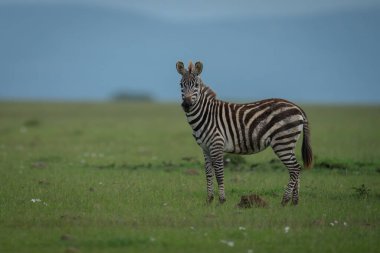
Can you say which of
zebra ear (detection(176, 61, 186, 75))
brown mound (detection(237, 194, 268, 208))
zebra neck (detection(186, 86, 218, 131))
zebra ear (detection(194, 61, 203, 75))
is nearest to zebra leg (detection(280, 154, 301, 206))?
brown mound (detection(237, 194, 268, 208))

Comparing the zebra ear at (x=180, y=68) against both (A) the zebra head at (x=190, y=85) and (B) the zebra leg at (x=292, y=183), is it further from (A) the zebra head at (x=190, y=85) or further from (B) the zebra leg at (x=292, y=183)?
(B) the zebra leg at (x=292, y=183)

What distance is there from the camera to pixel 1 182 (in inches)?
685

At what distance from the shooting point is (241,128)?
14.6m

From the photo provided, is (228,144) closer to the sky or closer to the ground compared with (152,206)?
closer to the sky

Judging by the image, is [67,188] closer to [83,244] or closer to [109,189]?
[109,189]

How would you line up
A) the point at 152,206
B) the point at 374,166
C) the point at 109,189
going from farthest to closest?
the point at 374,166 < the point at 109,189 < the point at 152,206

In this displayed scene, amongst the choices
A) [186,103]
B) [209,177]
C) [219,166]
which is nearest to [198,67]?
[186,103]

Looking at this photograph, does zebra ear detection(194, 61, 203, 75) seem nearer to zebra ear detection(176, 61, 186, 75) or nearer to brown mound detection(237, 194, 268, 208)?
zebra ear detection(176, 61, 186, 75)

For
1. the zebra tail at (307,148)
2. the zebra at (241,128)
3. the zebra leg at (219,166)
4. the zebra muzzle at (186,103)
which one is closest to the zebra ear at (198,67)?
the zebra at (241,128)

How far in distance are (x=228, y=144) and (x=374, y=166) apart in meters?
7.59

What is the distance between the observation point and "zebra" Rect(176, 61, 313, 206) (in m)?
14.3


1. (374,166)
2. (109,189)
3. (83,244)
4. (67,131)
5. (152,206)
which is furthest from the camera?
(67,131)

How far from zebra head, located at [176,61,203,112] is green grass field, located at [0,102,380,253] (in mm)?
2069

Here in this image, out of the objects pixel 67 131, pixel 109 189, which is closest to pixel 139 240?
pixel 109 189
